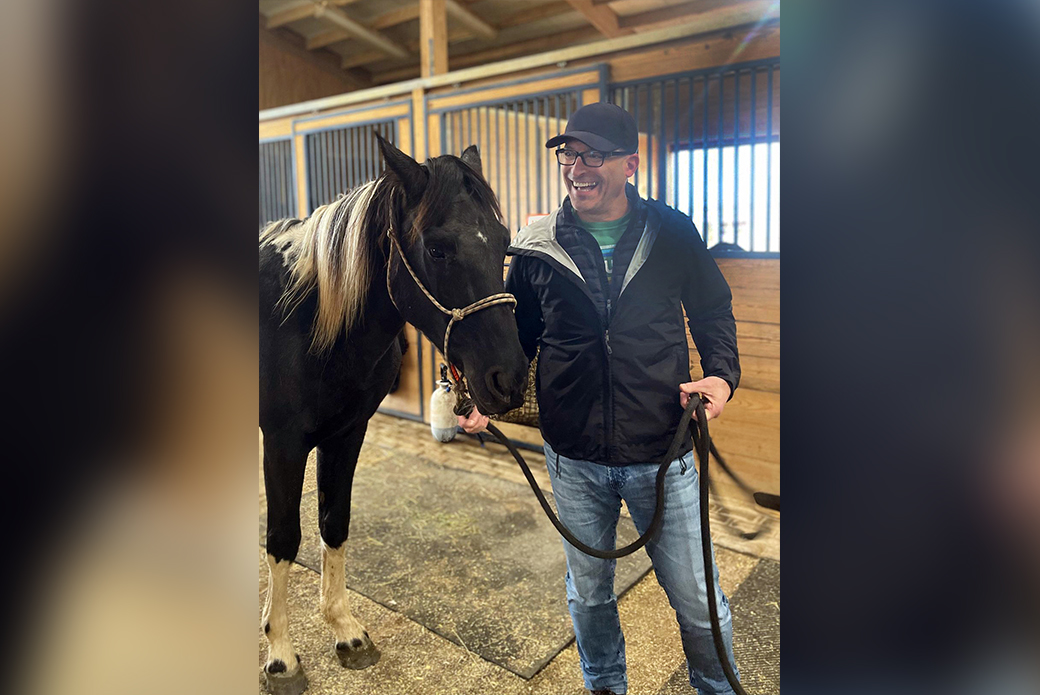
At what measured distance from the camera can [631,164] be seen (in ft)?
2.55

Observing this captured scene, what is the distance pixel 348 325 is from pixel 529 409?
30 cm

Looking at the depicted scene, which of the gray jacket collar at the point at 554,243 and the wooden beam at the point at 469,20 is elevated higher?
the wooden beam at the point at 469,20

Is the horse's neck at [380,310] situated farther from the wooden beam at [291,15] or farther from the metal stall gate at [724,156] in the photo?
the wooden beam at [291,15]

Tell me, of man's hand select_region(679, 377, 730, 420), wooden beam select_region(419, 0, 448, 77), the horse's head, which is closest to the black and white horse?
the horse's head

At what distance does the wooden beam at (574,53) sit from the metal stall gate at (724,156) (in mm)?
58

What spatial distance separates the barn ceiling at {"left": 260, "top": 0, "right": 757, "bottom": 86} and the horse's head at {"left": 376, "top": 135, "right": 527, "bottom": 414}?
1.52ft

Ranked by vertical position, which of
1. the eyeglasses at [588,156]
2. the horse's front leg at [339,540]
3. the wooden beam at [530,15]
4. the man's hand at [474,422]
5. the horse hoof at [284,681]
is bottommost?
the horse hoof at [284,681]

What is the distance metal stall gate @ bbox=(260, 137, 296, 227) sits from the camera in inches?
42.3

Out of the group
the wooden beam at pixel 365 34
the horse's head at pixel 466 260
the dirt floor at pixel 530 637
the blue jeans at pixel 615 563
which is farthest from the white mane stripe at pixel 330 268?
the wooden beam at pixel 365 34

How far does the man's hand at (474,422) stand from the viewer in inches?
31.9
